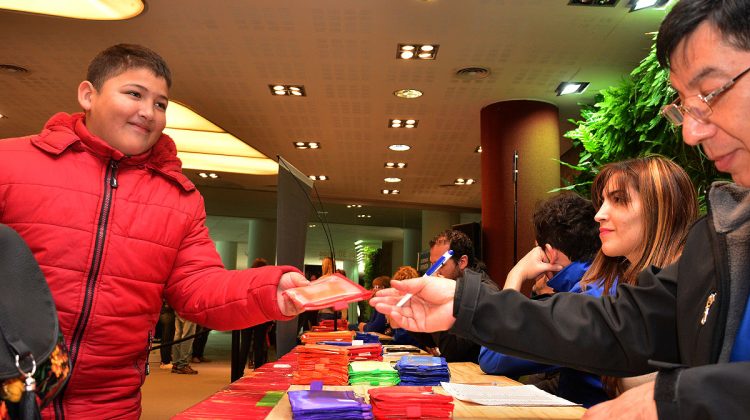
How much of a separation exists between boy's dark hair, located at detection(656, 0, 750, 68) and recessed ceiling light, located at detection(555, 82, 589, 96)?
19.2 ft

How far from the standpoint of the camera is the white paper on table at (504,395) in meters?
1.89

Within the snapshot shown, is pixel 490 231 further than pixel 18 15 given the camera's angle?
Yes

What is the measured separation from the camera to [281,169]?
312 cm

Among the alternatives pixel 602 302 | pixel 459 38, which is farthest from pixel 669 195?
pixel 459 38

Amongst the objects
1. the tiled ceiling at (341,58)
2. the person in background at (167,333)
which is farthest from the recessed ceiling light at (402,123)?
the person in background at (167,333)

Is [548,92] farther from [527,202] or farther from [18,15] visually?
[18,15]

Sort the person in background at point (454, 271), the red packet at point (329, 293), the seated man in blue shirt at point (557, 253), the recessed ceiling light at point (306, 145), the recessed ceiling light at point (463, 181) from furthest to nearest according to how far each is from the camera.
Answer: the recessed ceiling light at point (463, 181) → the recessed ceiling light at point (306, 145) → the person in background at point (454, 271) → the seated man in blue shirt at point (557, 253) → the red packet at point (329, 293)

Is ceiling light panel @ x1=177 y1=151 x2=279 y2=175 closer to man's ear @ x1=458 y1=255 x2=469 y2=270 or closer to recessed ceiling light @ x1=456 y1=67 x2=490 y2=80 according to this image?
recessed ceiling light @ x1=456 y1=67 x2=490 y2=80

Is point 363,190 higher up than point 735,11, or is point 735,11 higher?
point 363,190

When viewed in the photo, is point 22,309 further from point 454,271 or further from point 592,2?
point 592,2

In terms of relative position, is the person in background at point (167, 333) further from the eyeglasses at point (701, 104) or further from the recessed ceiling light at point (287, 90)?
the eyeglasses at point (701, 104)

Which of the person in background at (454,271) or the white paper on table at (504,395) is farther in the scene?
the person in background at (454,271)

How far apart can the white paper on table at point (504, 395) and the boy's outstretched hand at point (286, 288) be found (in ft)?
1.91

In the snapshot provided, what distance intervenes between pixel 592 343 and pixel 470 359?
2333 mm
